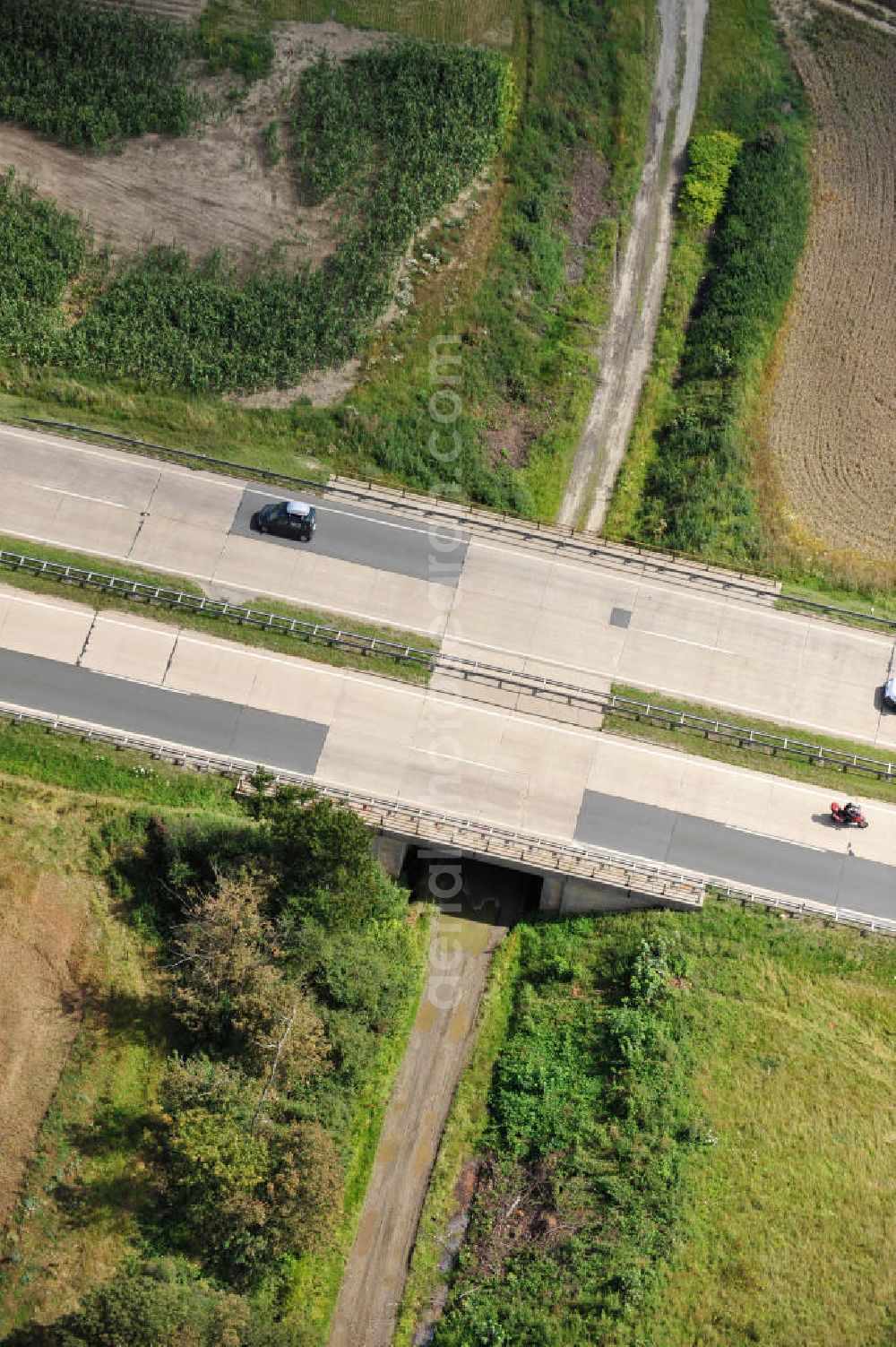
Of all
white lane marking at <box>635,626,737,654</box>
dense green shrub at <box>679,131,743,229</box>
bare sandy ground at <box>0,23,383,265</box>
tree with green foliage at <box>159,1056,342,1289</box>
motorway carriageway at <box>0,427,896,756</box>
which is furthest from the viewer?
dense green shrub at <box>679,131,743,229</box>

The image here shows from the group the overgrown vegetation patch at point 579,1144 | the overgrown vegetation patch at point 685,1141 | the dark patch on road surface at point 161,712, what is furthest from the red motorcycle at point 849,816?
the dark patch on road surface at point 161,712

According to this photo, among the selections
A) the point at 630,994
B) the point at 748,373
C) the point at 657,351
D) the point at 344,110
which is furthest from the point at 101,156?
the point at 630,994

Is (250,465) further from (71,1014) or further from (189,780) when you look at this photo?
(71,1014)

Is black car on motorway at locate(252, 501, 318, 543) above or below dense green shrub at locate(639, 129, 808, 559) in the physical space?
below

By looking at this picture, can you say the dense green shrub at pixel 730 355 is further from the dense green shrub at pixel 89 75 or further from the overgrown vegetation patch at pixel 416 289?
the dense green shrub at pixel 89 75

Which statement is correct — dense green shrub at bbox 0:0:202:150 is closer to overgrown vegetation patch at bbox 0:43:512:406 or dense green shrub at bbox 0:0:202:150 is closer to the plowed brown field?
overgrown vegetation patch at bbox 0:43:512:406

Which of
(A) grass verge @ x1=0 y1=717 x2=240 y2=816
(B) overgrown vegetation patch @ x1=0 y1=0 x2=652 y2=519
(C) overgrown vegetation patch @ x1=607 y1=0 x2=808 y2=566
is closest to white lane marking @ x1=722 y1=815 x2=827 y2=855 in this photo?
(C) overgrown vegetation patch @ x1=607 y1=0 x2=808 y2=566
